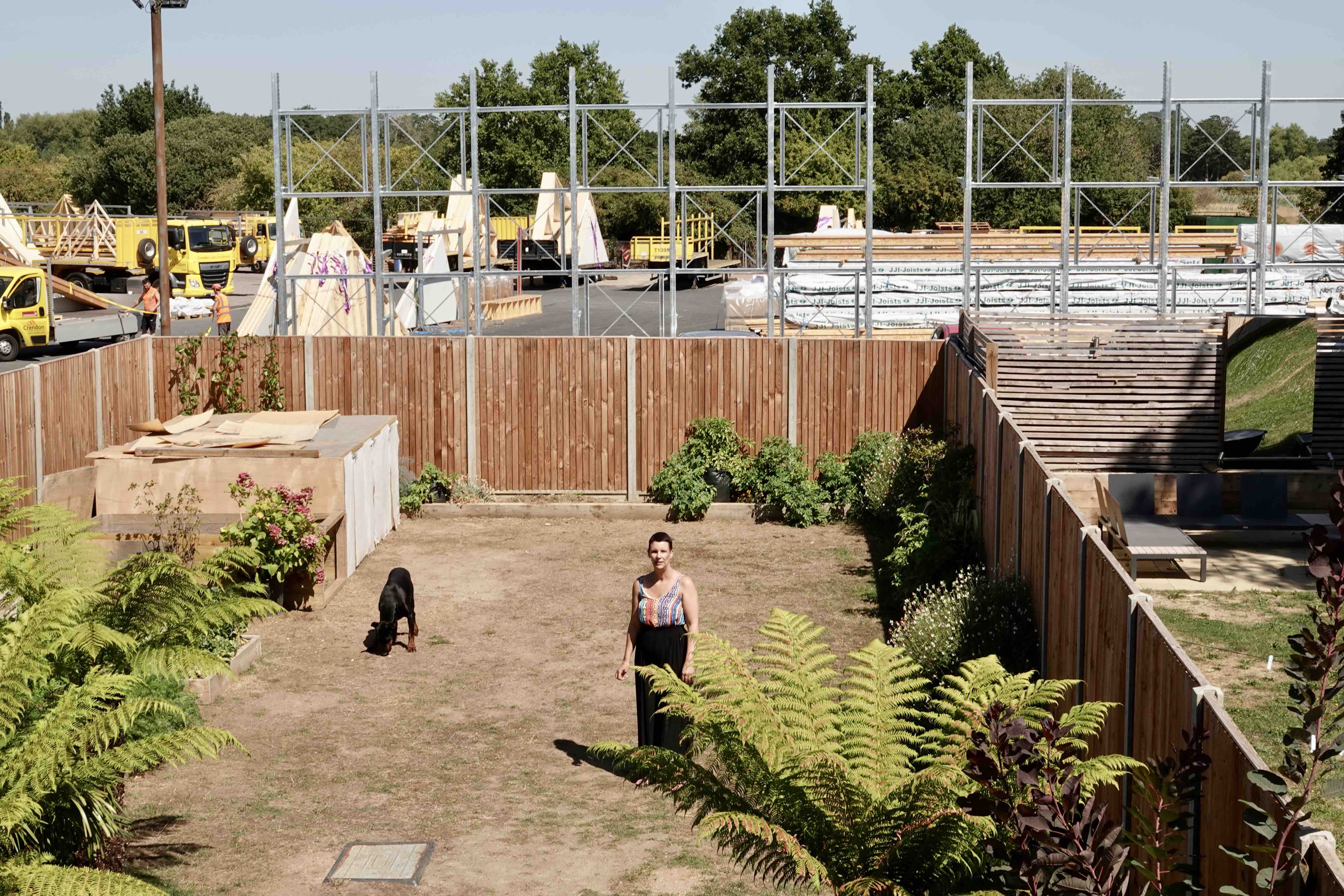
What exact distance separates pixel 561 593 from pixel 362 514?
266cm

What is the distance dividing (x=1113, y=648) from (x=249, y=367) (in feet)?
47.7

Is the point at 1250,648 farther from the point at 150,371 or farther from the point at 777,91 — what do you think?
the point at 777,91

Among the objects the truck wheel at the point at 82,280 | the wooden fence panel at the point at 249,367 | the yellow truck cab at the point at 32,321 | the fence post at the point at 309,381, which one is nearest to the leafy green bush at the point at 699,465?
the fence post at the point at 309,381

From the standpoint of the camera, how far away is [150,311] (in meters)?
37.2

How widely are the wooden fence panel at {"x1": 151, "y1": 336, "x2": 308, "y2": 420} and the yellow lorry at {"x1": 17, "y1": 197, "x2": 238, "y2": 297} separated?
1148 inches

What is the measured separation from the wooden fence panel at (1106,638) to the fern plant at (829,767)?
0.44 meters

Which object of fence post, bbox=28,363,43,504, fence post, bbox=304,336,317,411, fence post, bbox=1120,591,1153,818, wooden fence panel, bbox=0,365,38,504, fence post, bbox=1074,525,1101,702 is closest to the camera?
fence post, bbox=1120,591,1153,818

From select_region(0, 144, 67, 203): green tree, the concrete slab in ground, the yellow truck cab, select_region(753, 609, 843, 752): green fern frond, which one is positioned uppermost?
select_region(0, 144, 67, 203): green tree

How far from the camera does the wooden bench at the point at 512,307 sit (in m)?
42.7

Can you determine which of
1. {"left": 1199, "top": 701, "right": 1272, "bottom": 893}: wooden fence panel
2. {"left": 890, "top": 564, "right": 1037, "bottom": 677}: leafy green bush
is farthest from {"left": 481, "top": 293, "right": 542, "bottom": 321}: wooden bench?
{"left": 1199, "top": 701, "right": 1272, "bottom": 893}: wooden fence panel

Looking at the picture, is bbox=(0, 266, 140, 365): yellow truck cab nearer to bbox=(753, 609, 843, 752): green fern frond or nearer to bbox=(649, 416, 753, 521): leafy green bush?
bbox=(649, 416, 753, 521): leafy green bush

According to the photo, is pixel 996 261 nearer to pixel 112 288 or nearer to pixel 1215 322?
pixel 1215 322

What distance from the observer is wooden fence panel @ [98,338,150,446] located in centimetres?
1758

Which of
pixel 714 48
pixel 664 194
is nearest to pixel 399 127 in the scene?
pixel 664 194
